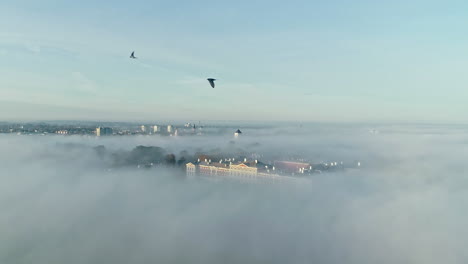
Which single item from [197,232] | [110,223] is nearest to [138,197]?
[110,223]

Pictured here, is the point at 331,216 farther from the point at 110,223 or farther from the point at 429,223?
the point at 110,223

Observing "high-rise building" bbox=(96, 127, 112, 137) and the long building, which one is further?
"high-rise building" bbox=(96, 127, 112, 137)

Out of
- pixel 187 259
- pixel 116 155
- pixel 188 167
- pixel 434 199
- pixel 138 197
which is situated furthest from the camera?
pixel 116 155

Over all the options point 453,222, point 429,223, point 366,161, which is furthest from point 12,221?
point 366,161

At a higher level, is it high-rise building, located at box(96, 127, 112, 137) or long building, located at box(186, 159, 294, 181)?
high-rise building, located at box(96, 127, 112, 137)

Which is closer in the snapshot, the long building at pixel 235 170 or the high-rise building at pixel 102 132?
the long building at pixel 235 170

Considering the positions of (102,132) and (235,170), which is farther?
(102,132)

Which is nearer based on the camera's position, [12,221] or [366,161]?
[12,221]

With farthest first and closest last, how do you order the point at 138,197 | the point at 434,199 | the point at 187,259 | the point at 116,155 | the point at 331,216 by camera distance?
the point at 116,155, the point at 434,199, the point at 138,197, the point at 331,216, the point at 187,259

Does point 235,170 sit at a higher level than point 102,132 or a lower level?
lower

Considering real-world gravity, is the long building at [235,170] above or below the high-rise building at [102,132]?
below
